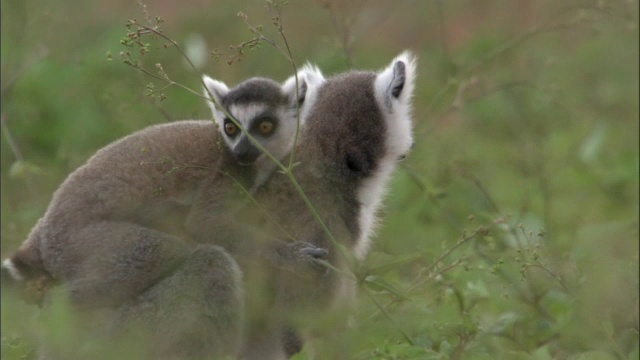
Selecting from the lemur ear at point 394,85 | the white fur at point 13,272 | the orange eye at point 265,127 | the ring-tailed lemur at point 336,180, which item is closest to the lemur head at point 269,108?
the orange eye at point 265,127

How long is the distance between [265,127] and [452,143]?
4.59 m

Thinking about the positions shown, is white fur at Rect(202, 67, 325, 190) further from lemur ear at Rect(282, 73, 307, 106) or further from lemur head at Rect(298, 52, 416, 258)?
lemur head at Rect(298, 52, 416, 258)

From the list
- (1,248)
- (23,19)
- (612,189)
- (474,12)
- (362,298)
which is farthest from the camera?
(474,12)

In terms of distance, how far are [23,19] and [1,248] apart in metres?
1.40

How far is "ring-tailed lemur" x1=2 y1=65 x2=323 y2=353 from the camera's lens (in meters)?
5.03

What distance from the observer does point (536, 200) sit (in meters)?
8.45

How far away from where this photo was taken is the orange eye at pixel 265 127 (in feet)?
18.9

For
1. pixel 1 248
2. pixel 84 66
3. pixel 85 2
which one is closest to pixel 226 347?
pixel 1 248

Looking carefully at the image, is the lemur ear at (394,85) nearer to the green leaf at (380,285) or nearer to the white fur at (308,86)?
the white fur at (308,86)

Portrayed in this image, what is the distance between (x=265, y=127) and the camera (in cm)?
576

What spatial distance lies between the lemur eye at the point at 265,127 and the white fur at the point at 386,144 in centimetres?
53

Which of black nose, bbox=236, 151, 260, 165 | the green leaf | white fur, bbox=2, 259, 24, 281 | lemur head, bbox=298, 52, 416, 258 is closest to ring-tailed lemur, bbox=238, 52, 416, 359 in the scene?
lemur head, bbox=298, 52, 416, 258

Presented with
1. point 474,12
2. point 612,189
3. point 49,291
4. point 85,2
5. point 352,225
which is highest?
point 49,291

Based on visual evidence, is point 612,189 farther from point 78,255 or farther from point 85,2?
point 85,2
